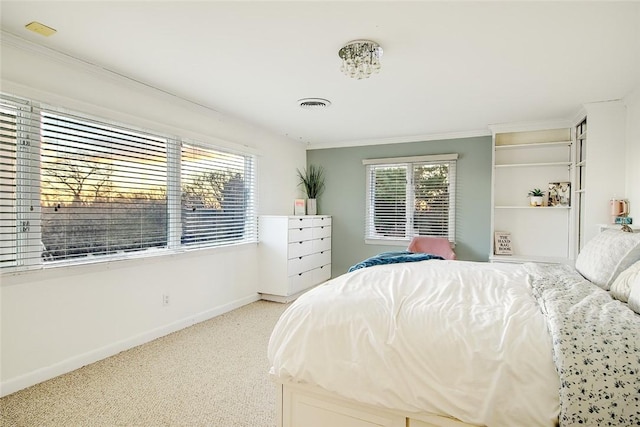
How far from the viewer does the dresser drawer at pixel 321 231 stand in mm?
4949

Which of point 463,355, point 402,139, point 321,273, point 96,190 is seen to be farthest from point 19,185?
point 402,139

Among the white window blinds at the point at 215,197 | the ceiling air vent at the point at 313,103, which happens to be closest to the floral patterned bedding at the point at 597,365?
the ceiling air vent at the point at 313,103

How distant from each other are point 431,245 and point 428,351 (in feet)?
10.9

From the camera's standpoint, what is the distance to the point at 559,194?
13.5 ft

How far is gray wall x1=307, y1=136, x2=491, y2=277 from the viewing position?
14.9ft

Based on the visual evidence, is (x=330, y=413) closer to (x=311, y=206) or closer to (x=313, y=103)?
(x=313, y=103)

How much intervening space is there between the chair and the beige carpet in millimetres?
2459

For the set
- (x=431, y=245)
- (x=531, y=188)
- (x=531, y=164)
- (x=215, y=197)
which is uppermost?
(x=531, y=164)

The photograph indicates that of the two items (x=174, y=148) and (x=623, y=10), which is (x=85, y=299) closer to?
(x=174, y=148)

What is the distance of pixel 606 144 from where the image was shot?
332cm

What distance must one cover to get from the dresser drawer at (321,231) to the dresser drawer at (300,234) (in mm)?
99

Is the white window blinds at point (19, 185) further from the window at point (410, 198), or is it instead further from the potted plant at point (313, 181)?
the window at point (410, 198)

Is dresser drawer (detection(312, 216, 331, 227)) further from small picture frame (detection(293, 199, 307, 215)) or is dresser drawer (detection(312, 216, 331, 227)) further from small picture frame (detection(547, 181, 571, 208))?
small picture frame (detection(547, 181, 571, 208))

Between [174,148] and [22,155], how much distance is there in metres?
1.26
